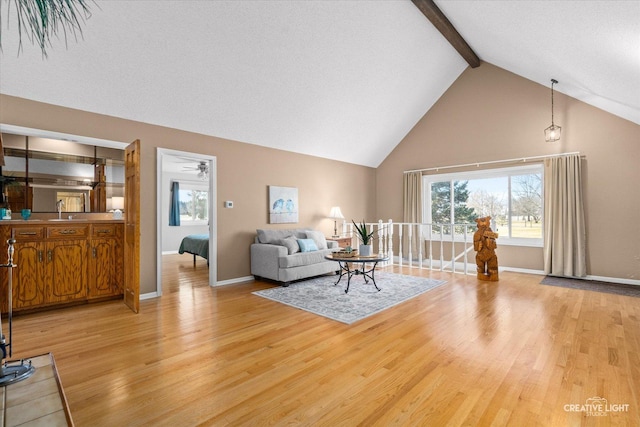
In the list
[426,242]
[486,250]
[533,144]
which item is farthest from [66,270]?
[533,144]

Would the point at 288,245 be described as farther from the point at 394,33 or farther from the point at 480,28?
the point at 480,28

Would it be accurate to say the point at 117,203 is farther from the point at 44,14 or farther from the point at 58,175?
the point at 44,14

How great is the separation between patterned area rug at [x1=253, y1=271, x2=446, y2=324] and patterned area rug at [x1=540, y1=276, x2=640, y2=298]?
1.80 m

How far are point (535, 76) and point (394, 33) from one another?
266 cm

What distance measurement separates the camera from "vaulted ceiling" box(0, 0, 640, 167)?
3.28 meters

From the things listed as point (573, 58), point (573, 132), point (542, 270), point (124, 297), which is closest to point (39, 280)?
point (124, 297)

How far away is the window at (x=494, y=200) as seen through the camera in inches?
237

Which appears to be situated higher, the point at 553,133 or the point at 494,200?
the point at 553,133

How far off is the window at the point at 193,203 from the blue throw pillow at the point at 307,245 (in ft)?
18.0

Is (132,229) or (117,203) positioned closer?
(132,229)

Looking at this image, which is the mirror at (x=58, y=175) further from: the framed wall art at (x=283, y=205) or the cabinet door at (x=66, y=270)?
the framed wall art at (x=283, y=205)

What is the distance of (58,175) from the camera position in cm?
420

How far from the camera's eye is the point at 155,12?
3.30m

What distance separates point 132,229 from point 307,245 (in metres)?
2.63
